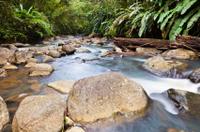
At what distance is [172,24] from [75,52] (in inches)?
152

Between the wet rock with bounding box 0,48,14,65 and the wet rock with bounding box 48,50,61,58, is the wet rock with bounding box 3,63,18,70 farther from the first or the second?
the wet rock with bounding box 48,50,61,58

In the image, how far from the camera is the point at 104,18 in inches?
679

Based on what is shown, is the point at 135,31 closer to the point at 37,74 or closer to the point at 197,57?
the point at 197,57

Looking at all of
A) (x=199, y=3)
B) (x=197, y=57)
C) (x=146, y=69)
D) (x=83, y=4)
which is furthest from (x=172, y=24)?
(x=83, y=4)

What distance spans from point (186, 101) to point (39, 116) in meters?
2.30

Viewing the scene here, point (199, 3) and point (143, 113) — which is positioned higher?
point (199, 3)

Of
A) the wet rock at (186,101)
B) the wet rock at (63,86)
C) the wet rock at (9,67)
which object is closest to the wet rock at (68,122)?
the wet rock at (63,86)

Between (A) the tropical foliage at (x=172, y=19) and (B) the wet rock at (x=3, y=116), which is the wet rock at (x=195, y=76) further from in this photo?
(B) the wet rock at (x=3, y=116)

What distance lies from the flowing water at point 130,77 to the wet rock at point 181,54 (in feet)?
1.41

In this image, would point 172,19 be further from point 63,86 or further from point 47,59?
point 63,86

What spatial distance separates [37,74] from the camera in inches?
240

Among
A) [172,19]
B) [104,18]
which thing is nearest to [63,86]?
[172,19]

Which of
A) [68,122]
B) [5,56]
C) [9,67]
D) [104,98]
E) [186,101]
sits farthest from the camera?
[5,56]

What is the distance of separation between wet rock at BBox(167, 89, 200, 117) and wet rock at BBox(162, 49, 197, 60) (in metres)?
2.63
